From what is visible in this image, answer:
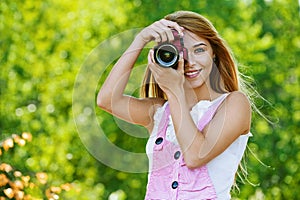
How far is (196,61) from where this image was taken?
218 centimetres

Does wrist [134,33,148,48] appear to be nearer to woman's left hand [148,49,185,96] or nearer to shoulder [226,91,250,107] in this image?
woman's left hand [148,49,185,96]

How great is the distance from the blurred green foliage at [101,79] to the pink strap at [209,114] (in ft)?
10.7

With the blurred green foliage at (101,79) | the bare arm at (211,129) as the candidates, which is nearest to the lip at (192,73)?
the bare arm at (211,129)

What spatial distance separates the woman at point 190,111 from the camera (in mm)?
2084

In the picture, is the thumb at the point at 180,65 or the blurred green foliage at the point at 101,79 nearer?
the thumb at the point at 180,65

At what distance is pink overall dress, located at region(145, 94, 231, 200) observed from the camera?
6.86ft

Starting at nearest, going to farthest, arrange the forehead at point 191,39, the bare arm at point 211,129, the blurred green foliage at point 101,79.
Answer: the bare arm at point 211,129
the forehead at point 191,39
the blurred green foliage at point 101,79

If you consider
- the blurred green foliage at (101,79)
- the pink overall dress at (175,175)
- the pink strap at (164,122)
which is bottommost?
the blurred green foliage at (101,79)

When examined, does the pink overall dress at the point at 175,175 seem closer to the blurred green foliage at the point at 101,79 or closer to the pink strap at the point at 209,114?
the pink strap at the point at 209,114

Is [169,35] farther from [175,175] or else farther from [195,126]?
[175,175]

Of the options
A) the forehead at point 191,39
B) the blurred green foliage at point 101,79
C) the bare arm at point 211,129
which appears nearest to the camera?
the bare arm at point 211,129

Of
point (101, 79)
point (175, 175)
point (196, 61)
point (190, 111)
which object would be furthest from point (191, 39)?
point (101, 79)

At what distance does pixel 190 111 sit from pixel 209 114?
7cm

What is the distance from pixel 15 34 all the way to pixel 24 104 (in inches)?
19.0
